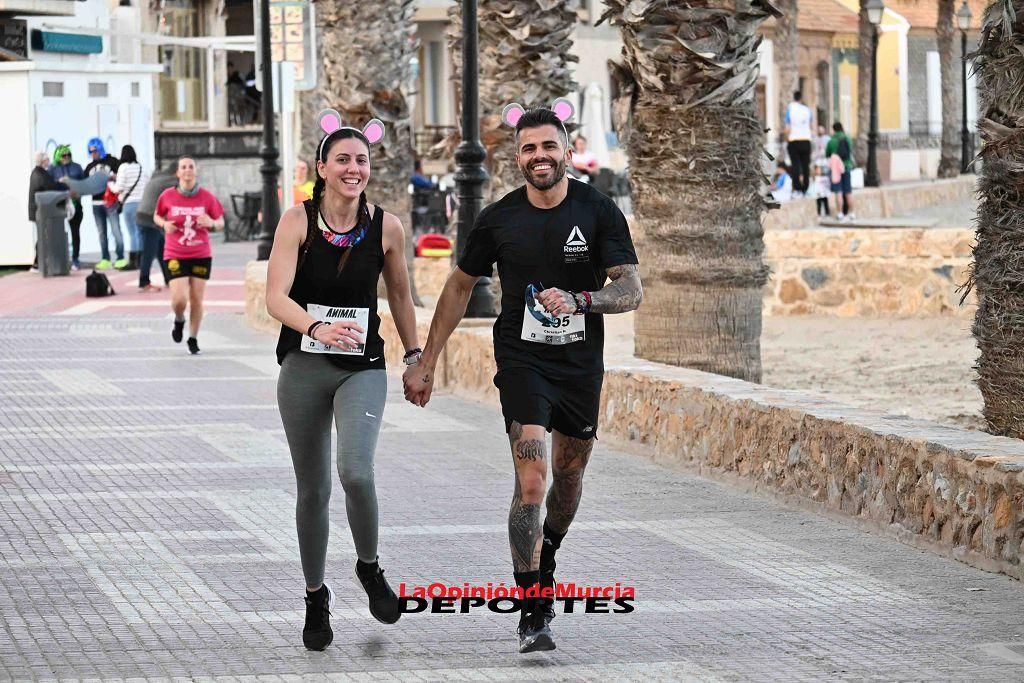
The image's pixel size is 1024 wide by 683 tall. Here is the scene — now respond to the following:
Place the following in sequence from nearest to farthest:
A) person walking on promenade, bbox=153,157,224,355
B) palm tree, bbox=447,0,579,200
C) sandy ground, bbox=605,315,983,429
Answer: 1. sandy ground, bbox=605,315,983,429
2. person walking on promenade, bbox=153,157,224,355
3. palm tree, bbox=447,0,579,200

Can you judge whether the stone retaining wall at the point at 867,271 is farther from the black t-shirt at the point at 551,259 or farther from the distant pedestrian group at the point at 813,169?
the black t-shirt at the point at 551,259

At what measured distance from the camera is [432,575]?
775 cm

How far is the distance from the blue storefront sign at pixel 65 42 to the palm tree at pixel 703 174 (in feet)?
77.5

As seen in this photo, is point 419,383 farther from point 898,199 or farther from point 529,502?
point 898,199

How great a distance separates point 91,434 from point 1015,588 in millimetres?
6255

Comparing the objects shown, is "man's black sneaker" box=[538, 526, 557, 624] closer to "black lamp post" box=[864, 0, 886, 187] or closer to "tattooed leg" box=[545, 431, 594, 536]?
"tattooed leg" box=[545, 431, 594, 536]

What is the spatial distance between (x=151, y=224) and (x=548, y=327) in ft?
55.1

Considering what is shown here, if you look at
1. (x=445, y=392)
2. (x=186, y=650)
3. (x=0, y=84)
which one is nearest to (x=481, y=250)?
(x=186, y=650)

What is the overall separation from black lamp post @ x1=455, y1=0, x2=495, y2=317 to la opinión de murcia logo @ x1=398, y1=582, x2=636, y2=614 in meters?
7.92

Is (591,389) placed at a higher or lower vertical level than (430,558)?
higher

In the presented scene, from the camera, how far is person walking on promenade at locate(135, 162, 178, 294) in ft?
70.3

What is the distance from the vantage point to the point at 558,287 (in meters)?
6.69

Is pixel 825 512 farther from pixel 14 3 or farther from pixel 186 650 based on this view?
pixel 14 3

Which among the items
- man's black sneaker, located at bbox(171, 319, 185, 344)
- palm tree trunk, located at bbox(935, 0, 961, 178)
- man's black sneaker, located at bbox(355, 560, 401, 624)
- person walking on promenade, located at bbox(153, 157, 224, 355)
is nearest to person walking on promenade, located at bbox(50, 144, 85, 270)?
man's black sneaker, located at bbox(171, 319, 185, 344)
